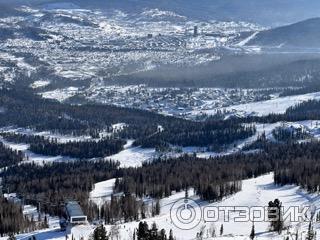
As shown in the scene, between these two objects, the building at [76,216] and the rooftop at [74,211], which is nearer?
the building at [76,216]

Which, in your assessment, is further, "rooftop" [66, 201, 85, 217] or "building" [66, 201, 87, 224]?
"rooftop" [66, 201, 85, 217]

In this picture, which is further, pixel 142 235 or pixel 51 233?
pixel 51 233

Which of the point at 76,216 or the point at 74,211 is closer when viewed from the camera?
the point at 76,216

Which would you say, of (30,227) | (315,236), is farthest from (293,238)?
(30,227)

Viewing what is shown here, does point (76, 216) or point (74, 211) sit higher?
point (74, 211)

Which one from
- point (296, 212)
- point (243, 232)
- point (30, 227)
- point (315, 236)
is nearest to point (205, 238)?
point (243, 232)

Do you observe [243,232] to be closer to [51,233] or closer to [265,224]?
[265,224]

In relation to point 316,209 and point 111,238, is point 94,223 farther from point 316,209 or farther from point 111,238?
point 316,209

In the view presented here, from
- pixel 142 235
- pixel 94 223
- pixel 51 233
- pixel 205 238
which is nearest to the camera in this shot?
pixel 142 235

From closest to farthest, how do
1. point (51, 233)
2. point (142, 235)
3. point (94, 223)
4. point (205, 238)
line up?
point (142, 235) → point (205, 238) → point (51, 233) → point (94, 223)
